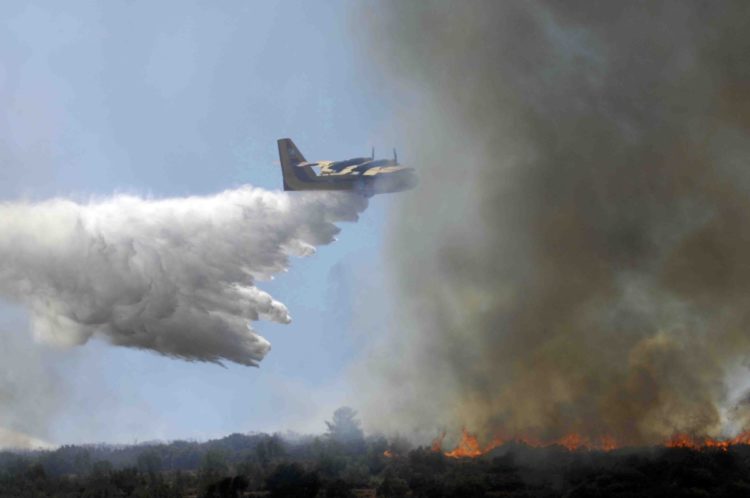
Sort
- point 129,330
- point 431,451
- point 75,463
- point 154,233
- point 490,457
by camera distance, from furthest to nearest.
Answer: point 75,463 < point 431,451 < point 490,457 < point 154,233 < point 129,330

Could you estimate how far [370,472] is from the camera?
87.9m

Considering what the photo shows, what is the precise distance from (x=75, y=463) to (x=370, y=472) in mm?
34083

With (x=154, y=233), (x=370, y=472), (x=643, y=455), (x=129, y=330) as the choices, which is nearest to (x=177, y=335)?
(x=129, y=330)

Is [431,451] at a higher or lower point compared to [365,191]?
lower

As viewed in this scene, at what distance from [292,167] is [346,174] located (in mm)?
5082

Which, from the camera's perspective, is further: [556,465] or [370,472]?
[370,472]

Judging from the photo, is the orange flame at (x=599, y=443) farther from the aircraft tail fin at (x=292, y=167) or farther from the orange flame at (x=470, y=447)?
the aircraft tail fin at (x=292, y=167)

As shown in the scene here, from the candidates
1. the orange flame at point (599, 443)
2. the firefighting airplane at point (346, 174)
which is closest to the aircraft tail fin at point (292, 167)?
the firefighting airplane at point (346, 174)

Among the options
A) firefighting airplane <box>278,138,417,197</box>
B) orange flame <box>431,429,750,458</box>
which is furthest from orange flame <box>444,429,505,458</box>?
firefighting airplane <box>278,138,417,197</box>

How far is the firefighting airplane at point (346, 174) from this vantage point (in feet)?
249

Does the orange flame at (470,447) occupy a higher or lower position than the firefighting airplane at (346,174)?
lower

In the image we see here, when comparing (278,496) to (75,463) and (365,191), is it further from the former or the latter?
(75,463)

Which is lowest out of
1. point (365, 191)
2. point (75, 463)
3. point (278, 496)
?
point (278, 496)

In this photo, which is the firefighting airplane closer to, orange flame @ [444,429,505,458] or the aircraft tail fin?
the aircraft tail fin
